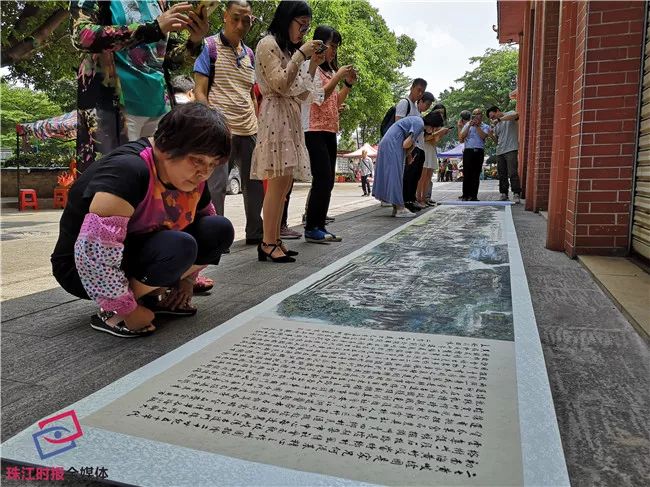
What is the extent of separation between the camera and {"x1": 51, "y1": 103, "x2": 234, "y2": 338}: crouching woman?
5.58ft

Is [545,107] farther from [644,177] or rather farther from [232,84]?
[232,84]

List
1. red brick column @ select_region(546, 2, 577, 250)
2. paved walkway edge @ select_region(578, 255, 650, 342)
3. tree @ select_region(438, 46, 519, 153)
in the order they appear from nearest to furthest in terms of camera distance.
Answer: paved walkway edge @ select_region(578, 255, 650, 342), red brick column @ select_region(546, 2, 577, 250), tree @ select_region(438, 46, 519, 153)

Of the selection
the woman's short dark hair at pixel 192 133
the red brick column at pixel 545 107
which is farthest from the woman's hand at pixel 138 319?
the red brick column at pixel 545 107

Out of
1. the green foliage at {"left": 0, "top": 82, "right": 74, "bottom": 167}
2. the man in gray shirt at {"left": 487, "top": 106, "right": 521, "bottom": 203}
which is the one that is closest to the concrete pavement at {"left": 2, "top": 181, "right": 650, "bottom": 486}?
the man in gray shirt at {"left": 487, "top": 106, "right": 521, "bottom": 203}

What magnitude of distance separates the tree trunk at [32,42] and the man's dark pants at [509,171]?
22.7 ft

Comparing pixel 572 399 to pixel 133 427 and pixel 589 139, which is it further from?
pixel 589 139

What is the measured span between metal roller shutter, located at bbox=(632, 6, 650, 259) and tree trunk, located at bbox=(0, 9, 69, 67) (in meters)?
7.71

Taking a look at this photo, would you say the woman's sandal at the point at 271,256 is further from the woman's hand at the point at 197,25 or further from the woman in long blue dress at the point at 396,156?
the woman in long blue dress at the point at 396,156

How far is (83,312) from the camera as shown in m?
2.25

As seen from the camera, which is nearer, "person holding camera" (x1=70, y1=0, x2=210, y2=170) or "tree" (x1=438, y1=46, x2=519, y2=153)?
"person holding camera" (x1=70, y1=0, x2=210, y2=170)

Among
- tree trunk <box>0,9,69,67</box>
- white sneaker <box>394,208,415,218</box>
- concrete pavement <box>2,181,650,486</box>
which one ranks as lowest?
concrete pavement <box>2,181,650,486</box>

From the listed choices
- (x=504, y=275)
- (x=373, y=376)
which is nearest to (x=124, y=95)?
(x=373, y=376)

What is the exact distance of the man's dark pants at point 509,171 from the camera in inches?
322

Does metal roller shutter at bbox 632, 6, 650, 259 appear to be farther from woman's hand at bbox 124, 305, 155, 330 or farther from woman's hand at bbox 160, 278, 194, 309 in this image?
woman's hand at bbox 124, 305, 155, 330
